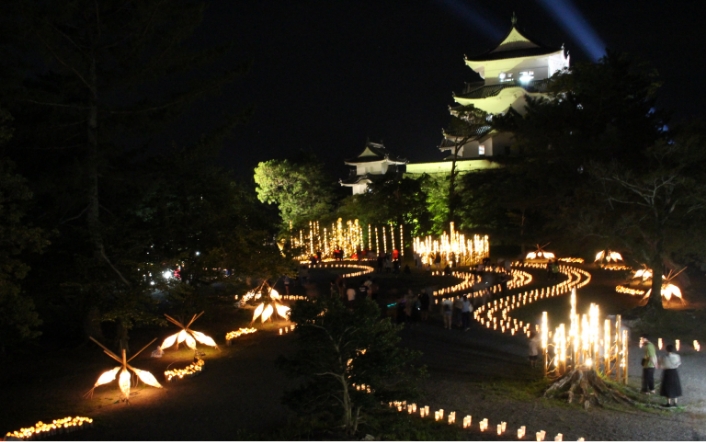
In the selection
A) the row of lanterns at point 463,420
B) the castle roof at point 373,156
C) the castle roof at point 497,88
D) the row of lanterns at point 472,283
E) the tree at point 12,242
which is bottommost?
the row of lanterns at point 463,420

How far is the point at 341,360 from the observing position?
8422mm

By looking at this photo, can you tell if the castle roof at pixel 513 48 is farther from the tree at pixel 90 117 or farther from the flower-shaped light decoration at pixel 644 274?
the tree at pixel 90 117

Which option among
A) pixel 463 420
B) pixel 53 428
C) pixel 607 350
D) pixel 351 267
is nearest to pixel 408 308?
pixel 607 350

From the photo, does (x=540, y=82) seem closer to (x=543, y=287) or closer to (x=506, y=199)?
(x=506, y=199)

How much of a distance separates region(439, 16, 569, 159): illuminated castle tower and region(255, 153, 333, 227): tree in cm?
1002

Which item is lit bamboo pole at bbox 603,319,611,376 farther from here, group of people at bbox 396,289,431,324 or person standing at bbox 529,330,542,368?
group of people at bbox 396,289,431,324

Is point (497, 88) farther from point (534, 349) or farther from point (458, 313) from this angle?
point (534, 349)

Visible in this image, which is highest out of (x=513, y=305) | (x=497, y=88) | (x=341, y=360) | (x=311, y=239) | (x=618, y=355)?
(x=497, y=88)

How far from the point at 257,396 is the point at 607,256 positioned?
26.1m

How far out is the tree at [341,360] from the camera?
8.35 metres

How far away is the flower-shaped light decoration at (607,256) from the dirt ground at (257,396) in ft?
56.9

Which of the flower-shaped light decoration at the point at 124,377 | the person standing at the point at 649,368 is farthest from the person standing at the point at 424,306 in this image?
the flower-shaped light decoration at the point at 124,377

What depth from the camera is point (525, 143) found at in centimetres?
2820

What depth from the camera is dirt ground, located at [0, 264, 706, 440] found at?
9.74 m
